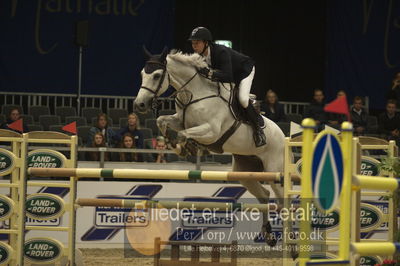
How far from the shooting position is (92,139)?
9656mm

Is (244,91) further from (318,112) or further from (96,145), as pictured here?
(318,112)

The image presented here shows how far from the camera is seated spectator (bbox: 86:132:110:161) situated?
9.40m

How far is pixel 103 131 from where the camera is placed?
992cm

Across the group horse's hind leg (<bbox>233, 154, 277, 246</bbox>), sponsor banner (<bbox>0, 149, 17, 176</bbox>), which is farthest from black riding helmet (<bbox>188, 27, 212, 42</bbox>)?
sponsor banner (<bbox>0, 149, 17, 176</bbox>)

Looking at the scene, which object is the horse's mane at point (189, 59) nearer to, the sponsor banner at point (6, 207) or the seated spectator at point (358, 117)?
the sponsor banner at point (6, 207)

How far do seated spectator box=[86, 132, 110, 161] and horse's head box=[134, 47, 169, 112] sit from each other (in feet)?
9.89

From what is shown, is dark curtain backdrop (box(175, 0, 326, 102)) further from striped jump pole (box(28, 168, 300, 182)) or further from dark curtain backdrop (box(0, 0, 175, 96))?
striped jump pole (box(28, 168, 300, 182))

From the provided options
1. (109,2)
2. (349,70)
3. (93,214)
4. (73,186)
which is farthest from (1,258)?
(349,70)

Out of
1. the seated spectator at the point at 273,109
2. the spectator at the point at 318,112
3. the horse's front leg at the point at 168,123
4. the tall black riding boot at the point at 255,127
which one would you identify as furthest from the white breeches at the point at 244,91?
the spectator at the point at 318,112

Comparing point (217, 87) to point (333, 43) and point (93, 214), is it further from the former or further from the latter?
point (333, 43)

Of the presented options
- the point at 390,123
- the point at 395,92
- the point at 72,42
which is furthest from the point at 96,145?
the point at 395,92

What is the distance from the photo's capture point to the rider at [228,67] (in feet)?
21.5

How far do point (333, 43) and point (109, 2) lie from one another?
431 centimetres

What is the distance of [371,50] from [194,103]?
794cm
